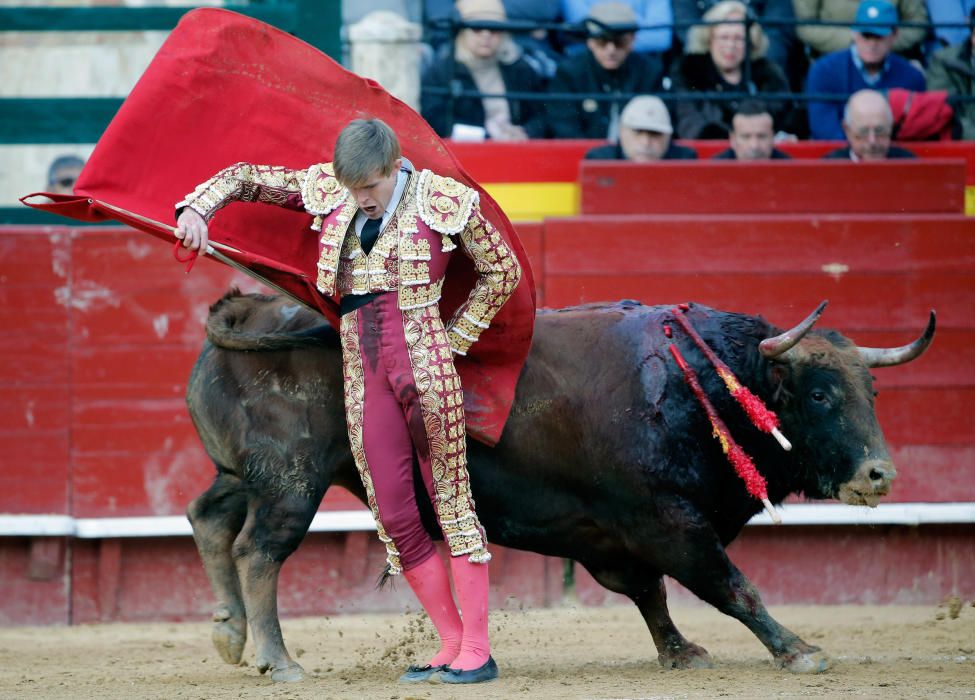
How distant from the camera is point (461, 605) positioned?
4.62 meters

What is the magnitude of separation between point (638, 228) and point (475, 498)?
7.37 feet

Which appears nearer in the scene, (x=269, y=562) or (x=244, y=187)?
(x=244, y=187)

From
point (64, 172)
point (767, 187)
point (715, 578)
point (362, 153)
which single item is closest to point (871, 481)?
point (715, 578)

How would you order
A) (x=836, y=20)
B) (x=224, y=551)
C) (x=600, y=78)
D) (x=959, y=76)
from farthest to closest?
(x=836, y=20)
(x=959, y=76)
(x=600, y=78)
(x=224, y=551)

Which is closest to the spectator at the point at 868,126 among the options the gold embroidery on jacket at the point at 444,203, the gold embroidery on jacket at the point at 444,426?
the gold embroidery on jacket at the point at 444,203

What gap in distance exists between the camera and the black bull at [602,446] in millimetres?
4863

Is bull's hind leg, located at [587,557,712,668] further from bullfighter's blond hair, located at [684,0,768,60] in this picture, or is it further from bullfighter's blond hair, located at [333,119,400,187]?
bullfighter's blond hair, located at [684,0,768,60]

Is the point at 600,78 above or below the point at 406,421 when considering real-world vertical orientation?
above

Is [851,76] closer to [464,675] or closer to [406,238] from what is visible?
[406,238]

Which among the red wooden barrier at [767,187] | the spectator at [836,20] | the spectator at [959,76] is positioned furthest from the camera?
the spectator at [836,20]

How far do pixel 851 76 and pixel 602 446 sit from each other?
339cm

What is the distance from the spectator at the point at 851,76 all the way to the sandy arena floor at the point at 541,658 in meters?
2.35

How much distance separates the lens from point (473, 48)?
741cm

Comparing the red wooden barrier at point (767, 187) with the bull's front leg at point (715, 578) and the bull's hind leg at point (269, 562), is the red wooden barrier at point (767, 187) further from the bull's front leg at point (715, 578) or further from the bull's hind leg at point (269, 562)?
the bull's hind leg at point (269, 562)
